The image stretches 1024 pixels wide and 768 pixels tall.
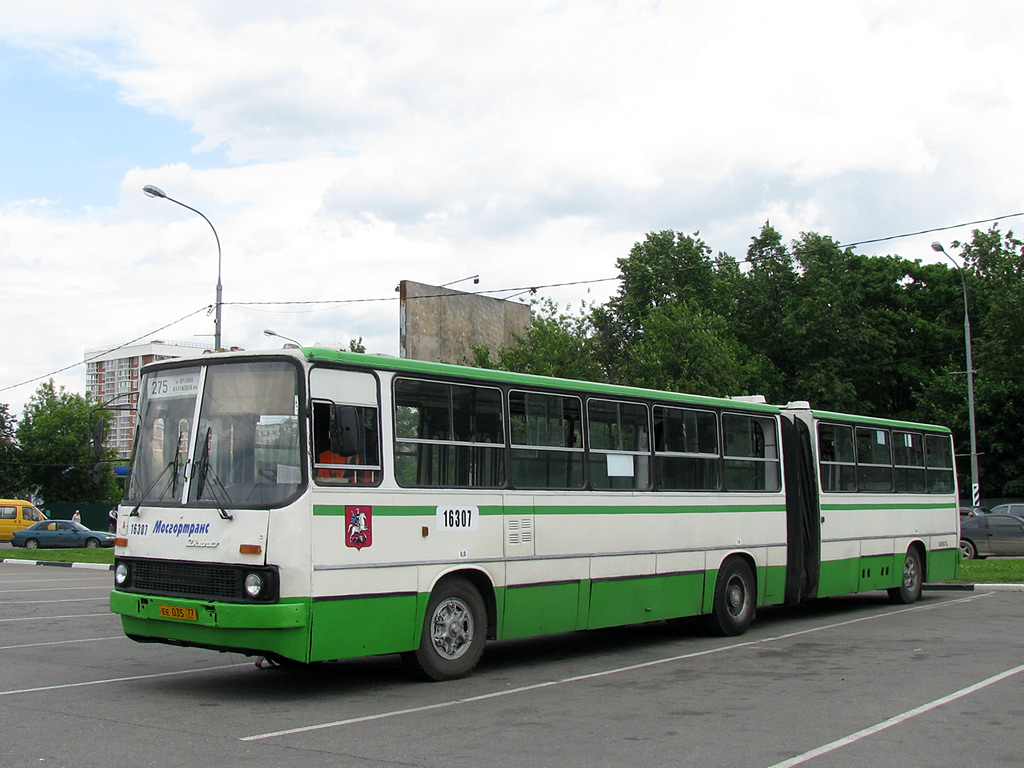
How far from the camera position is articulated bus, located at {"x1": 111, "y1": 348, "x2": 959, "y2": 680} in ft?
29.8

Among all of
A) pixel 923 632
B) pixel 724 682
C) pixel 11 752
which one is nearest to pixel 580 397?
pixel 724 682

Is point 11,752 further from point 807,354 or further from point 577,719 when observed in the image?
point 807,354

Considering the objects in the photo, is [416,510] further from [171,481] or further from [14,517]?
[14,517]

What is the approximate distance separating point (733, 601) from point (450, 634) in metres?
5.40

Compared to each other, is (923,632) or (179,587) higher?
Answer: (179,587)

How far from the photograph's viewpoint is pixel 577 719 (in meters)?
8.35

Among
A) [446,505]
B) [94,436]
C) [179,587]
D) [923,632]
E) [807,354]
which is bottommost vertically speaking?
[923,632]

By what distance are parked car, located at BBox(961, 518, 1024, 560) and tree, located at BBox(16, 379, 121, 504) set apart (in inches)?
2469

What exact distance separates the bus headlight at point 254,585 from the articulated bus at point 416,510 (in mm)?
19

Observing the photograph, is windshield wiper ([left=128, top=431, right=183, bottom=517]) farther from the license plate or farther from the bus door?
the bus door

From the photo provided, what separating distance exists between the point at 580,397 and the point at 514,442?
1.25 metres

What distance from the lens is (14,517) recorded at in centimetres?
5125

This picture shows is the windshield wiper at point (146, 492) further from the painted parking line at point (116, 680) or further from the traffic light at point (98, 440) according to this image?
the painted parking line at point (116, 680)

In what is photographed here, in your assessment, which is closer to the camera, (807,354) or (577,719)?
(577,719)
